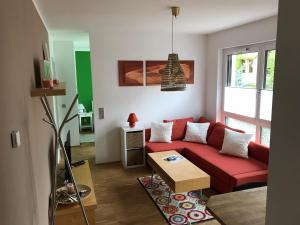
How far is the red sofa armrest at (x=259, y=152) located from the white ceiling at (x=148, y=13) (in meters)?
1.88

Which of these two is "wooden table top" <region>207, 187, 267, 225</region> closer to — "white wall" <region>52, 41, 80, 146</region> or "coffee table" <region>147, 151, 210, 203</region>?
"coffee table" <region>147, 151, 210, 203</region>

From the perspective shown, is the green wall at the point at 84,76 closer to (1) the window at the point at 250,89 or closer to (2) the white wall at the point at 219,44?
(2) the white wall at the point at 219,44

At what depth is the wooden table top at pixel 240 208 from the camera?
1448 millimetres

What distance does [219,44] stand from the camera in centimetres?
476

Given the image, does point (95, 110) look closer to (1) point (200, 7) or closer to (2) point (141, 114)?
(2) point (141, 114)

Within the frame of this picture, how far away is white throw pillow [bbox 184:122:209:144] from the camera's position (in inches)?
182

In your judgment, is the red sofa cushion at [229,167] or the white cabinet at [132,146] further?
the white cabinet at [132,146]

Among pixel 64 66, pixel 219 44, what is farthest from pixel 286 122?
pixel 64 66

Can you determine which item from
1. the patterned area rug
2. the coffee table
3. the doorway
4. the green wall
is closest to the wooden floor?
the patterned area rug

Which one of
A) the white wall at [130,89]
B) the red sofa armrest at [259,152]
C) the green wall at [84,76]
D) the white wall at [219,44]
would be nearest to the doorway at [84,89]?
the green wall at [84,76]

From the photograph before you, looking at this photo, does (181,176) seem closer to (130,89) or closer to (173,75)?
(173,75)

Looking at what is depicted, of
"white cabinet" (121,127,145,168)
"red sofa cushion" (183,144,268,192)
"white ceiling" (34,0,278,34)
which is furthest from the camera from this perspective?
"white cabinet" (121,127,145,168)

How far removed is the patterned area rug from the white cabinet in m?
0.82

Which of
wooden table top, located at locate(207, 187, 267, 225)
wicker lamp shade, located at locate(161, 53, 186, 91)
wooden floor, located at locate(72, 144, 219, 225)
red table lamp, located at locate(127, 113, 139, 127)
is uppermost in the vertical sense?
wicker lamp shade, located at locate(161, 53, 186, 91)
